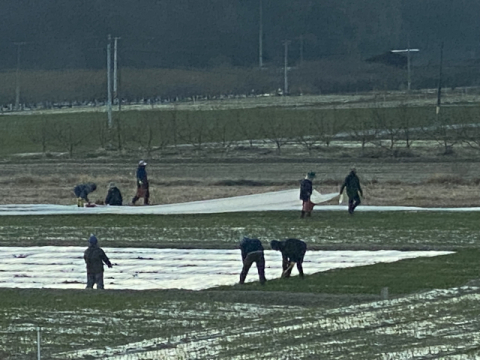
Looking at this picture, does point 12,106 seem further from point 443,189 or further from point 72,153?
point 443,189

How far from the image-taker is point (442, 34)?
12156cm

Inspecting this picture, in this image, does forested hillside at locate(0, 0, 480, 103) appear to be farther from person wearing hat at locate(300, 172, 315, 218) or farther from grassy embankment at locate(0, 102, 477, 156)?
person wearing hat at locate(300, 172, 315, 218)

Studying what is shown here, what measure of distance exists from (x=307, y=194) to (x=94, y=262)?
30.1 feet

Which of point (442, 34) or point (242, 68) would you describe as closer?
point (242, 68)

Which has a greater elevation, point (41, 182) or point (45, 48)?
point (45, 48)

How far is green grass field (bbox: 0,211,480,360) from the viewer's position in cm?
1488

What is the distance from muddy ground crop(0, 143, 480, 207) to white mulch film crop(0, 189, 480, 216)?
1.38 metres

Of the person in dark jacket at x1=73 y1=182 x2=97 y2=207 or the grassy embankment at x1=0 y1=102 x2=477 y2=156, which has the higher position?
the grassy embankment at x1=0 y1=102 x2=477 y2=156

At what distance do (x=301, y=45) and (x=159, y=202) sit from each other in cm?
7790

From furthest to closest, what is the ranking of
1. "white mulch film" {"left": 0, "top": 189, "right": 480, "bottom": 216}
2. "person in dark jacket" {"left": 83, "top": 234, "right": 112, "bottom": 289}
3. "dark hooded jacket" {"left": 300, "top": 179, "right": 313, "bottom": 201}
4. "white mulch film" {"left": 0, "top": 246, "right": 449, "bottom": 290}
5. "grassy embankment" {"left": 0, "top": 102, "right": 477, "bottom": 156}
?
"grassy embankment" {"left": 0, "top": 102, "right": 477, "bottom": 156} → "white mulch film" {"left": 0, "top": 189, "right": 480, "bottom": 216} → "dark hooded jacket" {"left": 300, "top": 179, "right": 313, "bottom": 201} → "white mulch film" {"left": 0, "top": 246, "right": 449, "bottom": 290} → "person in dark jacket" {"left": 83, "top": 234, "right": 112, "bottom": 289}

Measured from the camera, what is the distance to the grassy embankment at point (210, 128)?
53.0m

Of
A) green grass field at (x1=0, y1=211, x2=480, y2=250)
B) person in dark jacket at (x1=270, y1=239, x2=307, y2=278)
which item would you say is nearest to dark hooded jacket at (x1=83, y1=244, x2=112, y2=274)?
person in dark jacket at (x1=270, y1=239, x2=307, y2=278)

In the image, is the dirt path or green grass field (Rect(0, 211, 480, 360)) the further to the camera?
the dirt path

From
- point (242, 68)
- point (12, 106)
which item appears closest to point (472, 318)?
point (12, 106)
